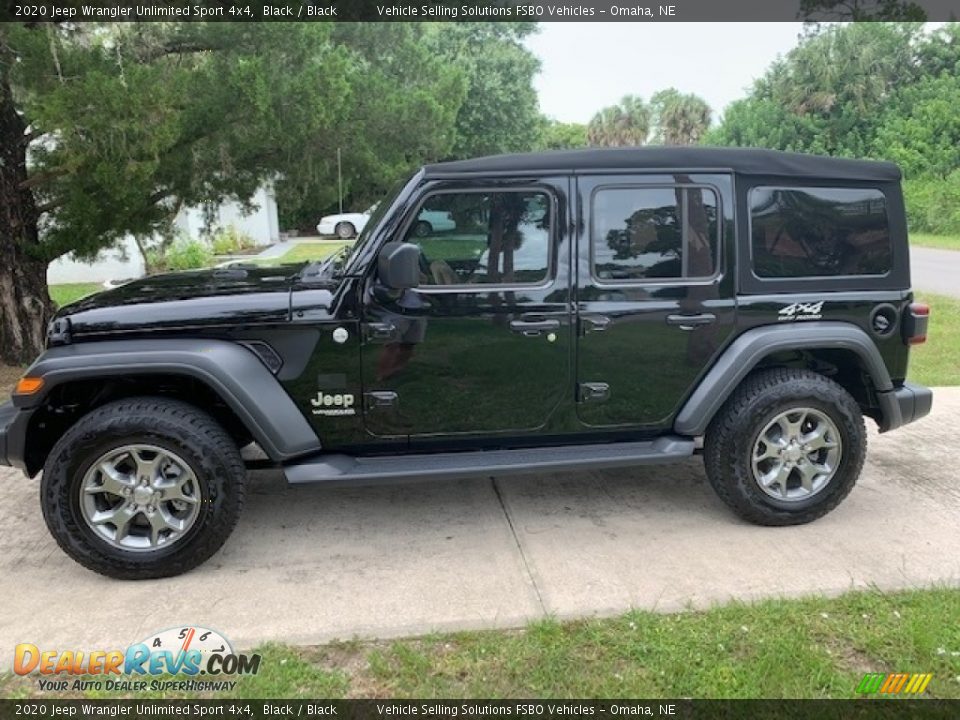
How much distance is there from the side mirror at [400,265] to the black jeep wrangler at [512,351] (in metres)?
0.01

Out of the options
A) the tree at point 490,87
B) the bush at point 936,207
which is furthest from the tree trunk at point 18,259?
the bush at point 936,207

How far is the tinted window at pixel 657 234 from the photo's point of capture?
371 cm

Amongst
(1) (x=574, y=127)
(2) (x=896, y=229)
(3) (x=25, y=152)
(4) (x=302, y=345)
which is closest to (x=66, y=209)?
(3) (x=25, y=152)

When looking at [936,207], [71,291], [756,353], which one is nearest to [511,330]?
[756,353]

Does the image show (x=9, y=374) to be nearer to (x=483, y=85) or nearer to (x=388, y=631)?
(x=388, y=631)

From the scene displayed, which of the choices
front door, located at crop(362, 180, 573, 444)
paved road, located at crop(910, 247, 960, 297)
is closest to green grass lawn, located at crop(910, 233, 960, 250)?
paved road, located at crop(910, 247, 960, 297)

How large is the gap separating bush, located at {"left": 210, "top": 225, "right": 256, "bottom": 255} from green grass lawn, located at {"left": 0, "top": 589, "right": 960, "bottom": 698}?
625 inches

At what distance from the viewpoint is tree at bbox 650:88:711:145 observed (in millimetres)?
49844

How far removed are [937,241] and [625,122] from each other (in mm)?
32265

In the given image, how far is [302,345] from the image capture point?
3.51 meters

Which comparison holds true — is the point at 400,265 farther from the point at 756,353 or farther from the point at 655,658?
the point at 655,658

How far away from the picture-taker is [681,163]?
375cm

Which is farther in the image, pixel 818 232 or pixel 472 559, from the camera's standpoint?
pixel 818 232

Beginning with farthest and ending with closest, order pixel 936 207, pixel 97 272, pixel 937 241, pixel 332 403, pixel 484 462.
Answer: pixel 936 207
pixel 937 241
pixel 97 272
pixel 484 462
pixel 332 403
